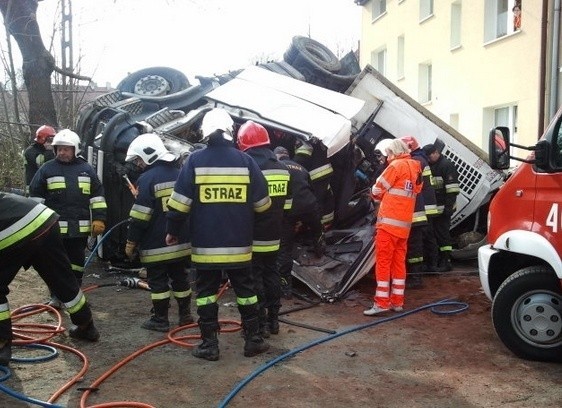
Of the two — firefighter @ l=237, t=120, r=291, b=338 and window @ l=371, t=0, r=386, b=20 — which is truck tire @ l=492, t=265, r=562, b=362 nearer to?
firefighter @ l=237, t=120, r=291, b=338

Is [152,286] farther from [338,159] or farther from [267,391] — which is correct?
[338,159]

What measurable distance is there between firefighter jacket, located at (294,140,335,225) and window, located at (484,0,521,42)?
8726 mm

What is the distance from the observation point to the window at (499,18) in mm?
13477

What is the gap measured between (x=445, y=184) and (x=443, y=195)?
0.15 metres

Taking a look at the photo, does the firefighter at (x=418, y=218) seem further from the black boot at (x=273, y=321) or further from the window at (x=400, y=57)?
the window at (x=400, y=57)

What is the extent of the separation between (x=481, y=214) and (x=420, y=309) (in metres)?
Answer: 3.03

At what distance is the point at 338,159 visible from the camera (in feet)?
24.1

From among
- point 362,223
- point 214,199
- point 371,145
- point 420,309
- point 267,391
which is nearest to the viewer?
point 267,391

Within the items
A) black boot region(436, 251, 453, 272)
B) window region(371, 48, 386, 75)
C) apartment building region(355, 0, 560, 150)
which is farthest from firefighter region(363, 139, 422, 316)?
window region(371, 48, 386, 75)

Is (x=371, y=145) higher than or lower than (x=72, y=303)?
higher

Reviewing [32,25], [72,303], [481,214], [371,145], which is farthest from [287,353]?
[32,25]

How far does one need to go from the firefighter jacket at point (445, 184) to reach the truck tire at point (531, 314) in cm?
311

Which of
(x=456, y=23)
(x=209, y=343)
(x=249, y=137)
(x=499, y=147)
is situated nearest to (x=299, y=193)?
(x=249, y=137)

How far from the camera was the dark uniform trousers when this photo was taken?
4.07 metres
